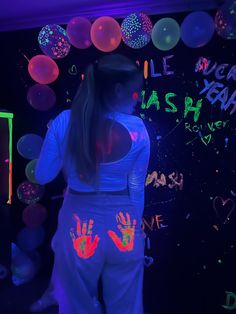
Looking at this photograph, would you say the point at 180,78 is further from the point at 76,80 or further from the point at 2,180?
the point at 2,180

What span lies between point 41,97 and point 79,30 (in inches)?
22.2

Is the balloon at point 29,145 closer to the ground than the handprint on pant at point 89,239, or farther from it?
farther from it

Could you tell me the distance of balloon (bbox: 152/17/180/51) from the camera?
2154 millimetres

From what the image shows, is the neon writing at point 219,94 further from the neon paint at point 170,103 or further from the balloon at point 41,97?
the balloon at point 41,97

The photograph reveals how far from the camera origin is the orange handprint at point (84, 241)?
57.6 inches

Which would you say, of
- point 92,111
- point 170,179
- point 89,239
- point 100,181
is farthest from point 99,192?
point 170,179

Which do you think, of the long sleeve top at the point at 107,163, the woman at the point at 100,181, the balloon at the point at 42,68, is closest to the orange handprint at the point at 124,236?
the woman at the point at 100,181

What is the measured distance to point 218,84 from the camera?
231 centimetres

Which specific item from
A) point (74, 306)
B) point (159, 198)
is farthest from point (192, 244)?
point (74, 306)

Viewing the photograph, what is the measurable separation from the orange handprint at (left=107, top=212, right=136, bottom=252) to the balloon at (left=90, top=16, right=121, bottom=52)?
1268 millimetres

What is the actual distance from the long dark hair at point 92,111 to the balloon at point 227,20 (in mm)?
882

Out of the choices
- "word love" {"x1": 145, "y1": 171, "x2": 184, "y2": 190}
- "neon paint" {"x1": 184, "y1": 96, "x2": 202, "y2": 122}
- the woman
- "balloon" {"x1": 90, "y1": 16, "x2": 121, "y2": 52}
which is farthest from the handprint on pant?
"balloon" {"x1": 90, "y1": 16, "x2": 121, "y2": 52}

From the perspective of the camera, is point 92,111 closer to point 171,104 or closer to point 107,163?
point 107,163

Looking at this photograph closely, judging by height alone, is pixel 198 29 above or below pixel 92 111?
above
